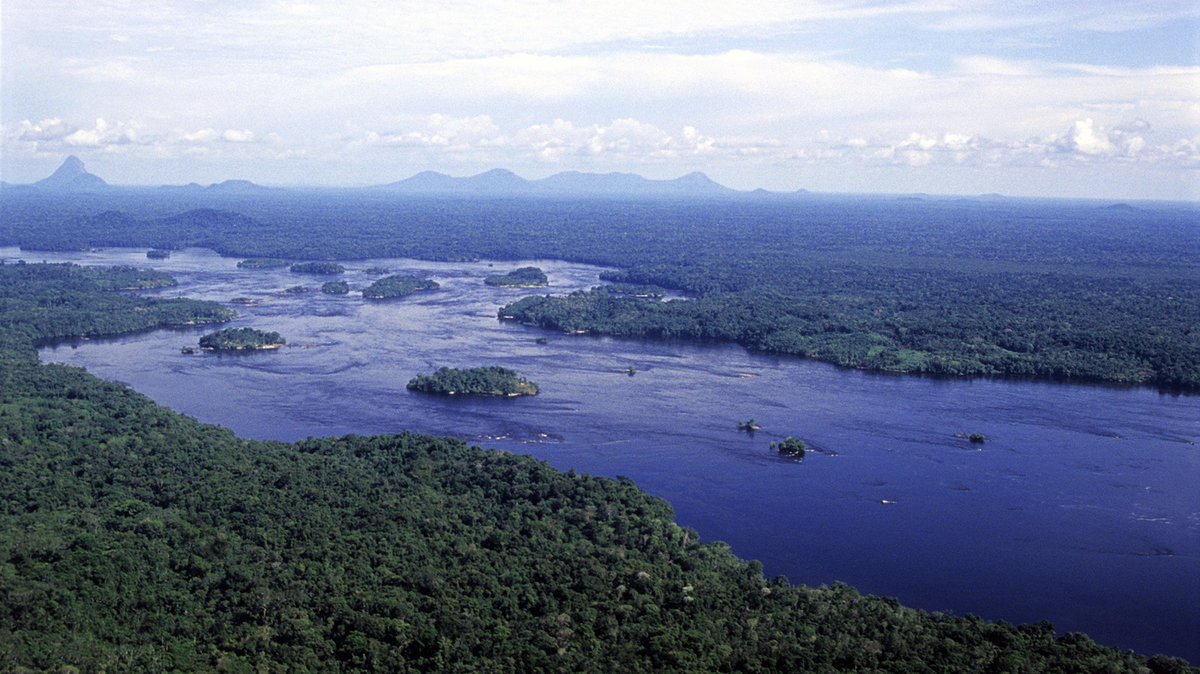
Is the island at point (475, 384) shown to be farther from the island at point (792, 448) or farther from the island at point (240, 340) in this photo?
the island at point (240, 340)

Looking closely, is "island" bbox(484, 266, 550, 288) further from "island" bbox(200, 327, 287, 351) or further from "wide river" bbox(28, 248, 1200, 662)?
"island" bbox(200, 327, 287, 351)

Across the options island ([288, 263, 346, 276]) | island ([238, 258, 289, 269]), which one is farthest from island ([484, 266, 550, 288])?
island ([238, 258, 289, 269])

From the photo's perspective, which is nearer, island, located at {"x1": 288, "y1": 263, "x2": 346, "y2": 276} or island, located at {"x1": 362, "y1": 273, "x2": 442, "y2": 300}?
island, located at {"x1": 362, "y1": 273, "x2": 442, "y2": 300}

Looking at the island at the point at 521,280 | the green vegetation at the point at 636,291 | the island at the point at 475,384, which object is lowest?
the island at the point at 475,384

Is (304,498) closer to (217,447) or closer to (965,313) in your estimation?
(217,447)


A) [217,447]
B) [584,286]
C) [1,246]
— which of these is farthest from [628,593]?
[1,246]

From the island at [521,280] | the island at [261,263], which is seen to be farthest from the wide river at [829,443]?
the island at [261,263]

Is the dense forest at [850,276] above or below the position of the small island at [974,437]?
above

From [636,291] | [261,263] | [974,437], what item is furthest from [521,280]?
[974,437]
